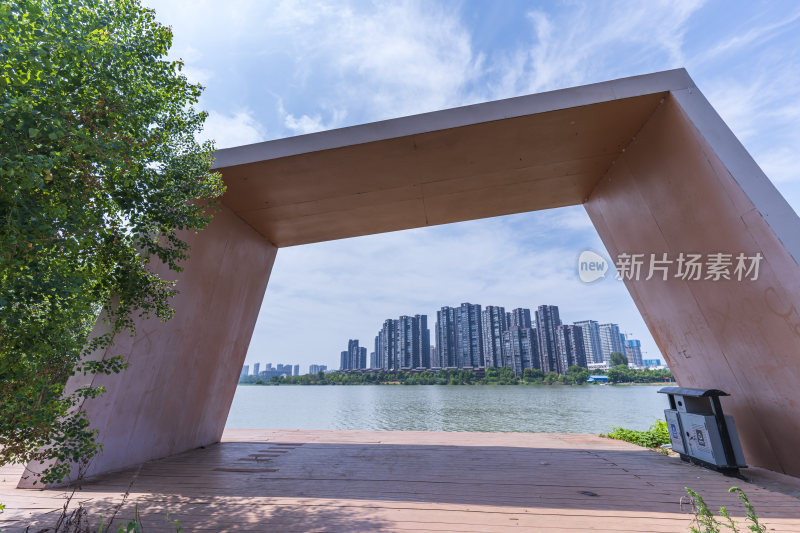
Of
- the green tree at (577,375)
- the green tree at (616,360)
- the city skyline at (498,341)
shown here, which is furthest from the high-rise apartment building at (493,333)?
the green tree at (616,360)

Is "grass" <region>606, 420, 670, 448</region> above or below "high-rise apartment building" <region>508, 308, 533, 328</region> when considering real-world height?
below

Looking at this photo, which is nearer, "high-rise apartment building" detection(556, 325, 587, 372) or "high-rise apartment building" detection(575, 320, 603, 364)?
"high-rise apartment building" detection(556, 325, 587, 372)

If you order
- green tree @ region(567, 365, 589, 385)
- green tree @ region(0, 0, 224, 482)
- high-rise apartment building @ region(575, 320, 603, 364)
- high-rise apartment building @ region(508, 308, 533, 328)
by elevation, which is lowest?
green tree @ region(0, 0, 224, 482)

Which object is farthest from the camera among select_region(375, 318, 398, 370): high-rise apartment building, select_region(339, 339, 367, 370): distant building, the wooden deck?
select_region(339, 339, 367, 370): distant building

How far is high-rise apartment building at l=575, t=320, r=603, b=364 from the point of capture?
45125 millimetres

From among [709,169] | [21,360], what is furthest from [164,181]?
[709,169]

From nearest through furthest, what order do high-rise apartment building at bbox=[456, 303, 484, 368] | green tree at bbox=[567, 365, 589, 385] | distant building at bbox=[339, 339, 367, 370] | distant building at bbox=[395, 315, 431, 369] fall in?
green tree at bbox=[567, 365, 589, 385] → high-rise apartment building at bbox=[456, 303, 484, 368] → distant building at bbox=[395, 315, 431, 369] → distant building at bbox=[339, 339, 367, 370]

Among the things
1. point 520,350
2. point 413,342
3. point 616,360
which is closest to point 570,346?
point 520,350

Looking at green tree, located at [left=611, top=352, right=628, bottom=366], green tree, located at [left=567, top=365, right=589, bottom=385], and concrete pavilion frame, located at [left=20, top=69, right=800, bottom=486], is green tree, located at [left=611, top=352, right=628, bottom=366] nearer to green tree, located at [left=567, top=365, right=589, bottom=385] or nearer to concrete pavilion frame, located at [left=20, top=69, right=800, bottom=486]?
green tree, located at [left=567, top=365, right=589, bottom=385]

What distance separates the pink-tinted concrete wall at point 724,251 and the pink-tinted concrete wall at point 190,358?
6.02 metres

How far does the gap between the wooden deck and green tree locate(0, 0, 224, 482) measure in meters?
1.23

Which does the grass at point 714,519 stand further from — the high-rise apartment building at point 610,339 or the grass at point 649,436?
the high-rise apartment building at point 610,339

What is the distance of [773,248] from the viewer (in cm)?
312
